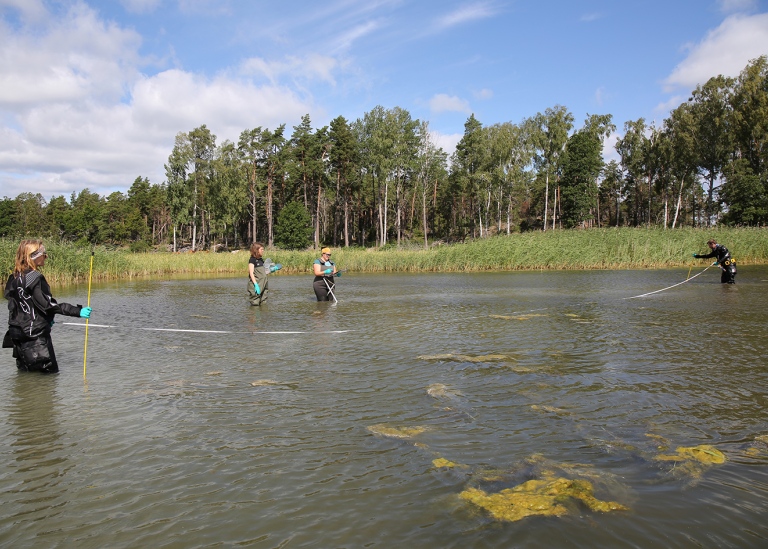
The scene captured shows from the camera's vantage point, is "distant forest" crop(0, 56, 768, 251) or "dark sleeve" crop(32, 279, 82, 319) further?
"distant forest" crop(0, 56, 768, 251)

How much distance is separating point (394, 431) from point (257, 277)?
12.7 m

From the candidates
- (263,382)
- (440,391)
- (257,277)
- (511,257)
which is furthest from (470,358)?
(511,257)

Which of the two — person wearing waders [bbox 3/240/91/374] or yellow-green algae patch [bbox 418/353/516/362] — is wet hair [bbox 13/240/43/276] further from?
yellow-green algae patch [bbox 418/353/516/362]

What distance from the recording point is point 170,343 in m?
10.9

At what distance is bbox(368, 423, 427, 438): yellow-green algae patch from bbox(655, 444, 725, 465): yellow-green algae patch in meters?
2.23

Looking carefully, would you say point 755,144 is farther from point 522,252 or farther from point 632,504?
point 632,504

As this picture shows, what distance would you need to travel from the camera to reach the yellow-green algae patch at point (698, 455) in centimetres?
462

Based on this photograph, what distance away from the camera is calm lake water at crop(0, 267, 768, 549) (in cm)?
368

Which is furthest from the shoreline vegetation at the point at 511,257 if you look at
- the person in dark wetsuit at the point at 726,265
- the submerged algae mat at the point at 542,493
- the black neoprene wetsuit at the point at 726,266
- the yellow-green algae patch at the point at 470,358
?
the submerged algae mat at the point at 542,493

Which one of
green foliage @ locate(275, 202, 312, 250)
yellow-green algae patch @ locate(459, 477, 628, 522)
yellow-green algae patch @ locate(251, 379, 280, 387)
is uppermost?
green foliage @ locate(275, 202, 312, 250)

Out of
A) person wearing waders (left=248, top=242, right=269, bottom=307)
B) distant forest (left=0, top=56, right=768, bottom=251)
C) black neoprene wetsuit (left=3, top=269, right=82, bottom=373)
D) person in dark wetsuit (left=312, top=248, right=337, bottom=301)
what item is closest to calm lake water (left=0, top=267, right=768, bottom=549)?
black neoprene wetsuit (left=3, top=269, right=82, bottom=373)

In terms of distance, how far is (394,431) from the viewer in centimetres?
545

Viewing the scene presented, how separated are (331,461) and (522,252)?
3374 cm

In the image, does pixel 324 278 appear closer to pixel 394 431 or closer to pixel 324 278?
pixel 324 278
